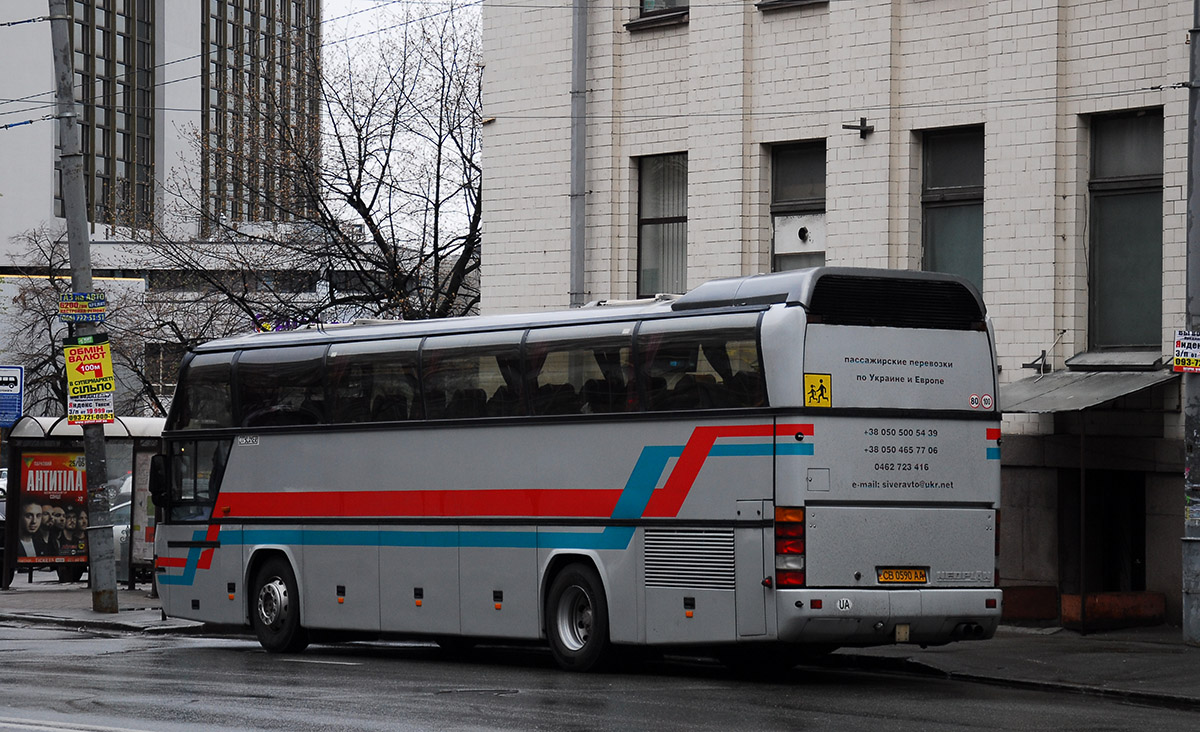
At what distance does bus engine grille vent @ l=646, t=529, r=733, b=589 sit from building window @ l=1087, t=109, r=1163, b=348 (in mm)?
7133

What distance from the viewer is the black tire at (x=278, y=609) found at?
19.3 m

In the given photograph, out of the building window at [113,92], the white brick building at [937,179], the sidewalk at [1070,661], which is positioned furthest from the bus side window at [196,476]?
the building window at [113,92]

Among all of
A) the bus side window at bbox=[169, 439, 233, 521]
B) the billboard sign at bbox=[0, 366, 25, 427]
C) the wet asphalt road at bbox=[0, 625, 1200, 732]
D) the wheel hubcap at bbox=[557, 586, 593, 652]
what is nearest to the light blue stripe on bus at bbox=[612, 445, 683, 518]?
the wheel hubcap at bbox=[557, 586, 593, 652]

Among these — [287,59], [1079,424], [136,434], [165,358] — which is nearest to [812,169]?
[1079,424]

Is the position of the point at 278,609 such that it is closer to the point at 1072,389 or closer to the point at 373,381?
the point at 373,381

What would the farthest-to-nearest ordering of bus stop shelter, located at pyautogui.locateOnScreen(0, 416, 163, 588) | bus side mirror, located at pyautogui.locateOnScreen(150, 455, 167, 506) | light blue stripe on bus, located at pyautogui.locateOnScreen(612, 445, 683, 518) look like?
bus stop shelter, located at pyautogui.locateOnScreen(0, 416, 163, 588) → bus side mirror, located at pyautogui.locateOnScreen(150, 455, 167, 506) → light blue stripe on bus, located at pyautogui.locateOnScreen(612, 445, 683, 518)

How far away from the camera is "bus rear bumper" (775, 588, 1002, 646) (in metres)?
14.4

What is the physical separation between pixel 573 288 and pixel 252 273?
15.7 metres

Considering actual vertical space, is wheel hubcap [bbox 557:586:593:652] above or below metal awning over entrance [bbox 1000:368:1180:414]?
below

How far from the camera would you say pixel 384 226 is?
38688 mm

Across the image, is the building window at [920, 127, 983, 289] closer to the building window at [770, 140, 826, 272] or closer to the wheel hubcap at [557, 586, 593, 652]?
the building window at [770, 140, 826, 272]

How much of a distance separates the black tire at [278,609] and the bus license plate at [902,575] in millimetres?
7089

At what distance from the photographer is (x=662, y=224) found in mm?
25297

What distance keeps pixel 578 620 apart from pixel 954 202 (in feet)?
27.2
